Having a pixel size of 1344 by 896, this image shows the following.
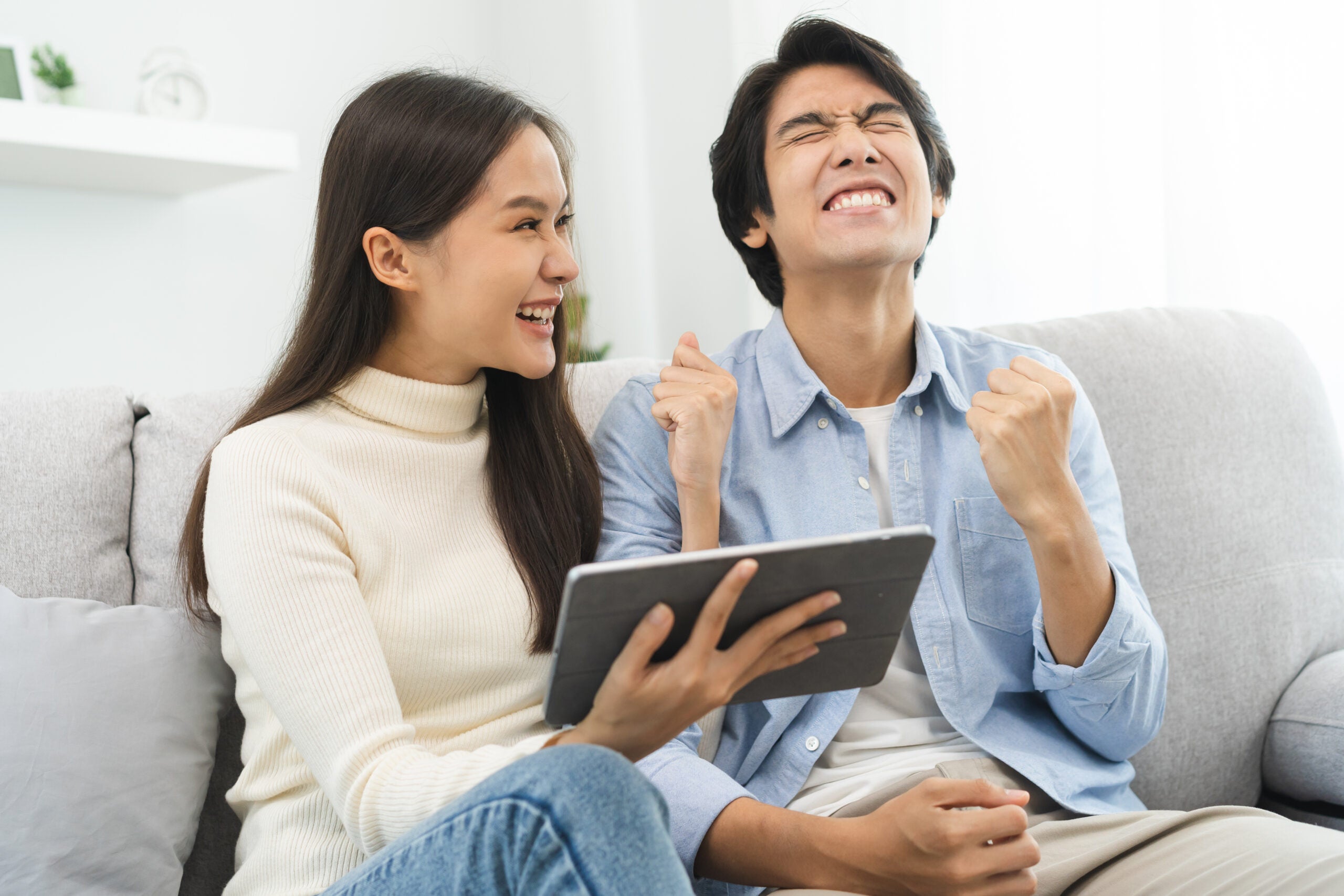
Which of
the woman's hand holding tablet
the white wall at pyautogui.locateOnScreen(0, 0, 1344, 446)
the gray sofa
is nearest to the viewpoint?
the woman's hand holding tablet

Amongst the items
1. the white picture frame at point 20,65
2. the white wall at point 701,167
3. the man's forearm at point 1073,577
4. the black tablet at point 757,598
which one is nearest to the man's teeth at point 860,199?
the man's forearm at point 1073,577

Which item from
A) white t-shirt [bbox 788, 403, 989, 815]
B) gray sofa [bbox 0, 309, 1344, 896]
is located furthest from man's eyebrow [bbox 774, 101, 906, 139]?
white t-shirt [bbox 788, 403, 989, 815]

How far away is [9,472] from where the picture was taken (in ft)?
4.02

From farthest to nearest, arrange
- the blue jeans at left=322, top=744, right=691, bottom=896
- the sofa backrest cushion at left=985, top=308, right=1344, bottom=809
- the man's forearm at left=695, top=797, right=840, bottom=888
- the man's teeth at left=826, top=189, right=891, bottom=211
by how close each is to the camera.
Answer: the sofa backrest cushion at left=985, top=308, right=1344, bottom=809 < the man's teeth at left=826, top=189, right=891, bottom=211 < the man's forearm at left=695, top=797, right=840, bottom=888 < the blue jeans at left=322, top=744, right=691, bottom=896

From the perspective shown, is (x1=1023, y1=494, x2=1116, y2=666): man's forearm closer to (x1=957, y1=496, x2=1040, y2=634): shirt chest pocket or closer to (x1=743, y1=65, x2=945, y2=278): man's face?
(x1=957, y1=496, x2=1040, y2=634): shirt chest pocket

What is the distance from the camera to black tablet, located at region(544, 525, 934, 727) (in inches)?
31.1

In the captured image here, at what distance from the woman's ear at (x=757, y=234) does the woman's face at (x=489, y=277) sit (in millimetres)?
392

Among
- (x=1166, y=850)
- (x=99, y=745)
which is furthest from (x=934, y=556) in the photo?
(x=99, y=745)

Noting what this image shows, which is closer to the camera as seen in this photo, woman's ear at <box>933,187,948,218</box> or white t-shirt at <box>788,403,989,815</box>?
white t-shirt at <box>788,403,989,815</box>

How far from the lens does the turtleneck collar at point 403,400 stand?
3.97ft

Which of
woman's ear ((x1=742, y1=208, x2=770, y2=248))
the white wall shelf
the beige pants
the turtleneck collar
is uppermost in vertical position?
the white wall shelf

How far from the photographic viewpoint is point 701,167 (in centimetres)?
337

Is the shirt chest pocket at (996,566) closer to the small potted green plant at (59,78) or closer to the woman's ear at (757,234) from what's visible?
the woman's ear at (757,234)

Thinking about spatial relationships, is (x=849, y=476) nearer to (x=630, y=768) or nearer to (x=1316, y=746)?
(x=630, y=768)
